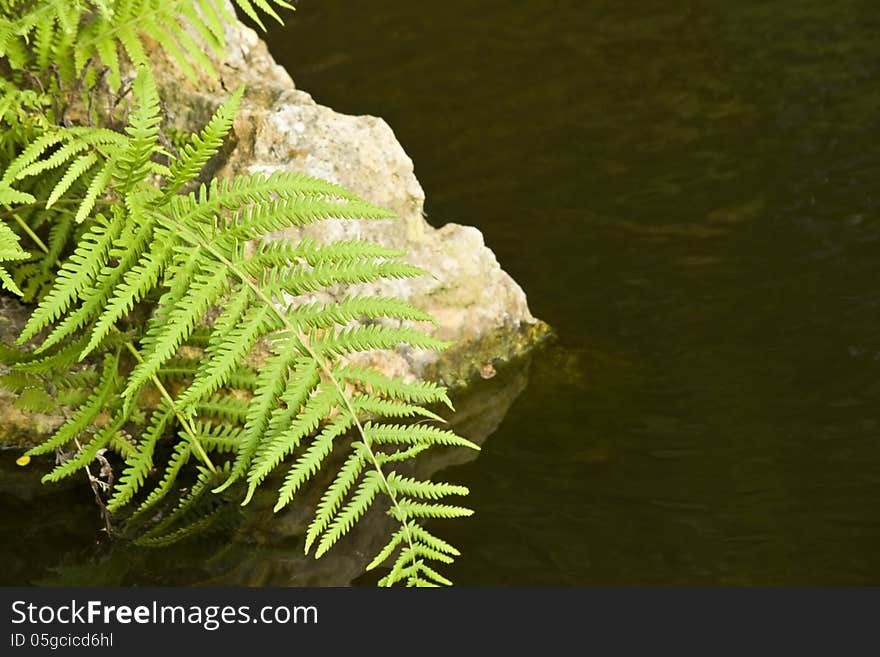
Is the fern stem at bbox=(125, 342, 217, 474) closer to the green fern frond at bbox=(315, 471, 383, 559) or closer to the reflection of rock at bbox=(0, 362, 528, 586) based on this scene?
the reflection of rock at bbox=(0, 362, 528, 586)

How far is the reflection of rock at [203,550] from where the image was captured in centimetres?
436

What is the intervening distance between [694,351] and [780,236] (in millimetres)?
919

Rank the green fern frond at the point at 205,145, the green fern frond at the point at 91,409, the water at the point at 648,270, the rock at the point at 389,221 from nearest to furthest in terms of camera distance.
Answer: the green fern frond at the point at 205,145 → the green fern frond at the point at 91,409 → the water at the point at 648,270 → the rock at the point at 389,221

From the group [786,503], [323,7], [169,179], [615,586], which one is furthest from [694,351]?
[323,7]

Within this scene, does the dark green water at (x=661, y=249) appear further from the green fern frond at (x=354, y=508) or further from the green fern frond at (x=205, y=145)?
the green fern frond at (x=205, y=145)

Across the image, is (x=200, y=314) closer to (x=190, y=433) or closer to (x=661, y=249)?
(x=190, y=433)

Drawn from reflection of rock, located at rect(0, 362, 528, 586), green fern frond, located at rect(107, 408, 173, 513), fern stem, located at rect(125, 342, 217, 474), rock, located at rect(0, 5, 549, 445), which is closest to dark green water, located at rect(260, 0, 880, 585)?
rock, located at rect(0, 5, 549, 445)

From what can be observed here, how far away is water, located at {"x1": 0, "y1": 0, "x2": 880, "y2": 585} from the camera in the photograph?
4.47 meters

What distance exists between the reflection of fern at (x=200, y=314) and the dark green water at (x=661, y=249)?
2.21 feet

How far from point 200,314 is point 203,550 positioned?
921mm

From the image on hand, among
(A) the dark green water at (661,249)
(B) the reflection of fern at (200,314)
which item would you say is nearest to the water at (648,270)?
(A) the dark green water at (661,249)

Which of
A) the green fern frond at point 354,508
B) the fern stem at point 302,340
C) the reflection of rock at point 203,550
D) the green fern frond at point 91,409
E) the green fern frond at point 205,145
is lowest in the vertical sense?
the reflection of rock at point 203,550

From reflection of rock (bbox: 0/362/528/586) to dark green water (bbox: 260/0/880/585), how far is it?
353 mm

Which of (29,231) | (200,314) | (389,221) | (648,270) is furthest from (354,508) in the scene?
(648,270)
